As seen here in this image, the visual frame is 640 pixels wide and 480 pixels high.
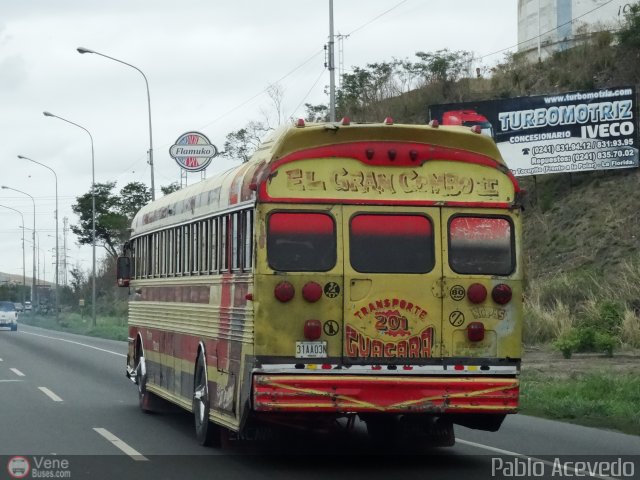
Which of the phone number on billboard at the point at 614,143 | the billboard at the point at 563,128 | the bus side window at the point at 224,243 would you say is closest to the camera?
the bus side window at the point at 224,243

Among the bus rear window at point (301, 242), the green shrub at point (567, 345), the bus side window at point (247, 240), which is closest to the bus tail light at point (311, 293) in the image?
the bus rear window at point (301, 242)

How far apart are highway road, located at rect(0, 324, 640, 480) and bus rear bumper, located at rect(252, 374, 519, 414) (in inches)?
23.8

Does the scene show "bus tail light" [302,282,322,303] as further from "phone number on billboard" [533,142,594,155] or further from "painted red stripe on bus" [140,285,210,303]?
"phone number on billboard" [533,142,594,155]

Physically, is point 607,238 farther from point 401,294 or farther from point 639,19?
point 401,294

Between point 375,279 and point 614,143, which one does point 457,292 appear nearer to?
point 375,279

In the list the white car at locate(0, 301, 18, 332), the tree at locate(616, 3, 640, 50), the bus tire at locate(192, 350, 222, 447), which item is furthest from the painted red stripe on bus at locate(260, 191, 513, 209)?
the white car at locate(0, 301, 18, 332)

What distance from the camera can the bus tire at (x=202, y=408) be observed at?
545 inches

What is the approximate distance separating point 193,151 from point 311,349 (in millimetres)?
27834

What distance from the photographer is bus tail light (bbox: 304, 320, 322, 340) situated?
11742 millimetres

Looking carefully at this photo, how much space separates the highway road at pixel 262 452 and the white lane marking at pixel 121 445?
0.04 feet

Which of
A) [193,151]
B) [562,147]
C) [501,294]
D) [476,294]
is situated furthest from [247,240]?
[562,147]

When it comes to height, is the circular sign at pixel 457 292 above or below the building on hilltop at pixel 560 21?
below

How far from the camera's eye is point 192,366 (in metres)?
14.9

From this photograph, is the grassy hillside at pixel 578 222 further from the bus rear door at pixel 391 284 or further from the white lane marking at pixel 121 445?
the bus rear door at pixel 391 284
